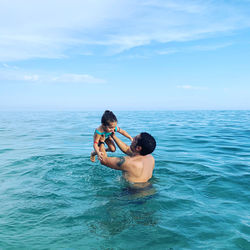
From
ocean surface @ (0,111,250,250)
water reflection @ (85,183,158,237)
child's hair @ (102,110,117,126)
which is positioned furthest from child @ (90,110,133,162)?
water reflection @ (85,183,158,237)

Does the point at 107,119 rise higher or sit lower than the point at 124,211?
higher

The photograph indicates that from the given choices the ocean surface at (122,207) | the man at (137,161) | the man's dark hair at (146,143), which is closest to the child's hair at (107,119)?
the man at (137,161)

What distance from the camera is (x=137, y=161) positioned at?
5812mm

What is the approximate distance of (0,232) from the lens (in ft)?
14.1

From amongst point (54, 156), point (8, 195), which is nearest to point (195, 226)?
point (8, 195)

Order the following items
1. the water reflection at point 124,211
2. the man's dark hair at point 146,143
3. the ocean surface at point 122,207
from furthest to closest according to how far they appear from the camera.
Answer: the man's dark hair at point 146,143 → the water reflection at point 124,211 → the ocean surface at point 122,207

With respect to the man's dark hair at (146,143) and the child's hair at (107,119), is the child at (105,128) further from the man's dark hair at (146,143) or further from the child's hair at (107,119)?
the man's dark hair at (146,143)

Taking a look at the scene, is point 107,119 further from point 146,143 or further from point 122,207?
point 122,207

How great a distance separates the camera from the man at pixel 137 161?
18.2 ft

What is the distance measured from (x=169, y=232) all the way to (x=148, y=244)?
553 millimetres

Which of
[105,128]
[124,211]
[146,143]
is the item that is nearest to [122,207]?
[124,211]

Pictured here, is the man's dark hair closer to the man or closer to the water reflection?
the man

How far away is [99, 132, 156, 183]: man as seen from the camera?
555 cm

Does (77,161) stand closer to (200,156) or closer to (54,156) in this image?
(54,156)
